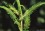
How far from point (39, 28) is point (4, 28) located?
1.70 m

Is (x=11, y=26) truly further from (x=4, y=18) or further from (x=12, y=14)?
(x=12, y=14)

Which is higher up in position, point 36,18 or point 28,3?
point 28,3

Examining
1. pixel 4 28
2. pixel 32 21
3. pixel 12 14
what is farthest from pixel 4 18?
pixel 12 14

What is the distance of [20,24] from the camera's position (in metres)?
7.32

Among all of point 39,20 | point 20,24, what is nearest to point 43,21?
point 39,20

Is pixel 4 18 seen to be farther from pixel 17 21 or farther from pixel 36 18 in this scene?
pixel 17 21

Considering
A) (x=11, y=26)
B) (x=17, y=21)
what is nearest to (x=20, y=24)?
(x=17, y=21)

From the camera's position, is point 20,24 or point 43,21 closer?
point 20,24

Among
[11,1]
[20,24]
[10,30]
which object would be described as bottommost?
[10,30]

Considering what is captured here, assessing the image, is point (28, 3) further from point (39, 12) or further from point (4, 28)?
point (4, 28)

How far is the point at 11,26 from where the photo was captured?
965 cm

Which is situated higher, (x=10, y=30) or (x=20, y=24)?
(x=20, y=24)

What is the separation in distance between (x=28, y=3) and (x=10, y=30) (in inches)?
61.4

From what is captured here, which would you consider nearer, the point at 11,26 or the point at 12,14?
the point at 12,14
